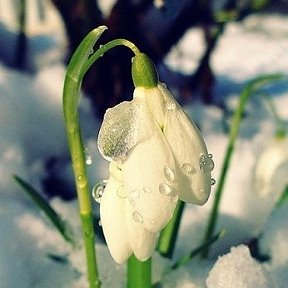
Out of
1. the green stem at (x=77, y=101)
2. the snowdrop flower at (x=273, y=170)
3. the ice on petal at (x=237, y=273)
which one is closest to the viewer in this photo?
the green stem at (x=77, y=101)

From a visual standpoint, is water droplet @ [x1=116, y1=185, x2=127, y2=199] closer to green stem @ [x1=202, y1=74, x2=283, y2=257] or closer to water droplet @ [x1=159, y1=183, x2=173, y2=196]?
water droplet @ [x1=159, y1=183, x2=173, y2=196]

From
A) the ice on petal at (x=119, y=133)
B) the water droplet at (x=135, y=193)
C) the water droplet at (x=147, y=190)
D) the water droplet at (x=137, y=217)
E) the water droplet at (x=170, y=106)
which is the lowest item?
the water droplet at (x=137, y=217)

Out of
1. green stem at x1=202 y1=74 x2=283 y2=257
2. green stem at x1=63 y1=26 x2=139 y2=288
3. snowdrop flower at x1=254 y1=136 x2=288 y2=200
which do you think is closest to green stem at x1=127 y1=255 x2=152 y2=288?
green stem at x1=63 y1=26 x2=139 y2=288

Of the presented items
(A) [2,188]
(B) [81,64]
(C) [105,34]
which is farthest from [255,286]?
(C) [105,34]

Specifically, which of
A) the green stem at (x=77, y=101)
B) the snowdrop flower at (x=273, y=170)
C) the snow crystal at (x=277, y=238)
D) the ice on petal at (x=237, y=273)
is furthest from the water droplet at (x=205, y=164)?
the snowdrop flower at (x=273, y=170)

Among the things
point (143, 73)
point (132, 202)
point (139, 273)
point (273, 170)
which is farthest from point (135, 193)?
point (273, 170)

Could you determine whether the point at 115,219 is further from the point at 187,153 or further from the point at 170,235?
the point at 170,235

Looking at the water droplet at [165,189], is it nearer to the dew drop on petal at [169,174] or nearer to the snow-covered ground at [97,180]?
the dew drop on petal at [169,174]
